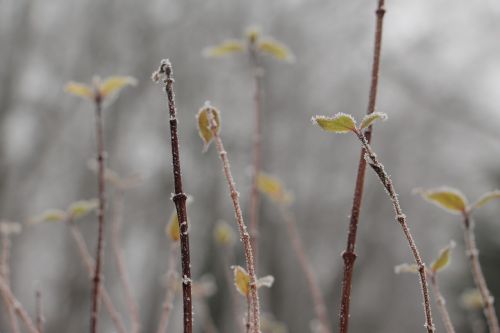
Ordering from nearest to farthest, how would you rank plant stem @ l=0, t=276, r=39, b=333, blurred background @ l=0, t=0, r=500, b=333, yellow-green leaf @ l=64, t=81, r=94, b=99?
1. plant stem @ l=0, t=276, r=39, b=333
2. yellow-green leaf @ l=64, t=81, r=94, b=99
3. blurred background @ l=0, t=0, r=500, b=333

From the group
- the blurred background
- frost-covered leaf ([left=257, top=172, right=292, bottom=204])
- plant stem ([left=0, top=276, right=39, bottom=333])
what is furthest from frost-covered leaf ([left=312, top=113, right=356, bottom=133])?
the blurred background

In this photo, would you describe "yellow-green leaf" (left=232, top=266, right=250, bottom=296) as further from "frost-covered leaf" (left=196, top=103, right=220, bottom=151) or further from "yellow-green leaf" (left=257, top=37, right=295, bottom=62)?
"yellow-green leaf" (left=257, top=37, right=295, bottom=62)

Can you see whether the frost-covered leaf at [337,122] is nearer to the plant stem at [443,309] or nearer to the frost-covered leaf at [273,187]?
the plant stem at [443,309]

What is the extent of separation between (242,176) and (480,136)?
286cm

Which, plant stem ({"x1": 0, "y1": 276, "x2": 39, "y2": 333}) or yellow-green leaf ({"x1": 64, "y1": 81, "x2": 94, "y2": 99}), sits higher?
yellow-green leaf ({"x1": 64, "y1": 81, "x2": 94, "y2": 99})

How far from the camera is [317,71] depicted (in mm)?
6152

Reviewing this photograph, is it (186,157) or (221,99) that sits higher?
(221,99)

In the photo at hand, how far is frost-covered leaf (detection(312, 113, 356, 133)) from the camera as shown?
0.39m

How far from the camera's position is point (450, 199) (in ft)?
1.70

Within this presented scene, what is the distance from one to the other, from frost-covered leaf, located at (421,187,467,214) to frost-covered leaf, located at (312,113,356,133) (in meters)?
0.16

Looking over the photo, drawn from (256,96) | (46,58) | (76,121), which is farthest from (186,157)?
(256,96)

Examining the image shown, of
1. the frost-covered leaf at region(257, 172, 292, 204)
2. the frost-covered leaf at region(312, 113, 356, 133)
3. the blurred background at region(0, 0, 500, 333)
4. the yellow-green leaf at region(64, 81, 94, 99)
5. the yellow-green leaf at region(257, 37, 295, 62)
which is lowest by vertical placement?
the frost-covered leaf at region(312, 113, 356, 133)

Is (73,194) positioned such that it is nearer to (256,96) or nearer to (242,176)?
(242,176)

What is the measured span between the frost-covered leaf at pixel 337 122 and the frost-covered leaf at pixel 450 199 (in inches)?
6.4
